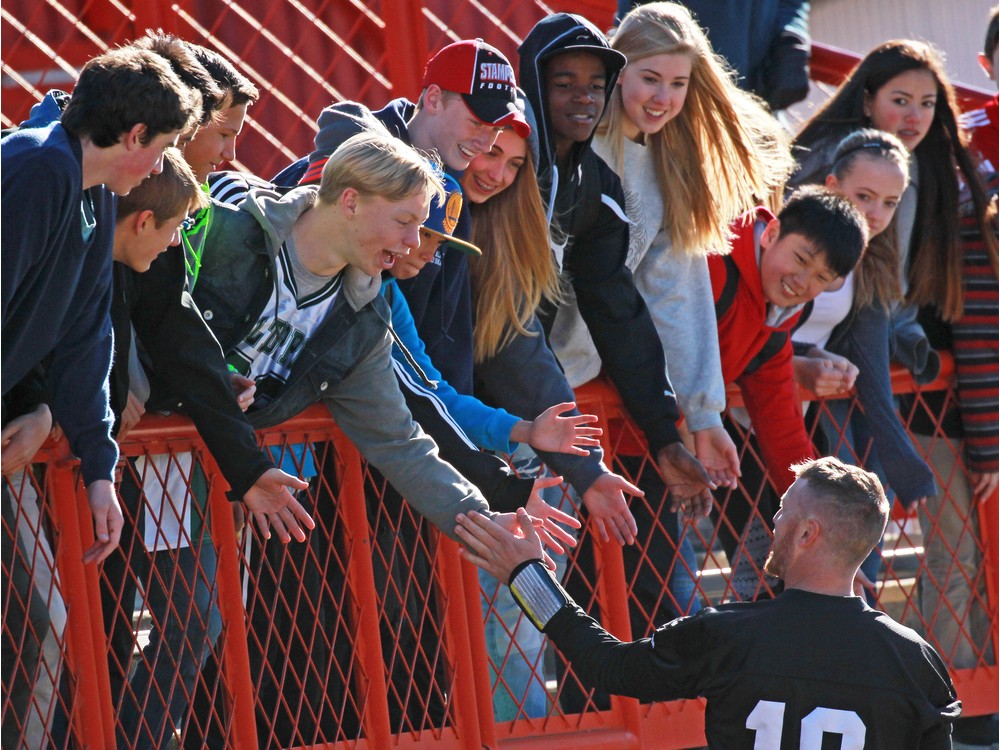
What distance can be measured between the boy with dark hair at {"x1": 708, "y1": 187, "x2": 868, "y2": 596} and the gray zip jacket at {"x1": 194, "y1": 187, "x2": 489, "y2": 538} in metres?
1.23

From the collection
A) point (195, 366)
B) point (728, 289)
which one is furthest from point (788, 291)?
point (195, 366)

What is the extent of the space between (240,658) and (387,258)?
3.79ft

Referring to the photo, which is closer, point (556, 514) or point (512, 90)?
point (556, 514)

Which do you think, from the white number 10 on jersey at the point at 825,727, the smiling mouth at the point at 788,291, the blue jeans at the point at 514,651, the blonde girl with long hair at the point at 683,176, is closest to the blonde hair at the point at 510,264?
the blue jeans at the point at 514,651

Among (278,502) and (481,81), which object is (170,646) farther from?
(481,81)

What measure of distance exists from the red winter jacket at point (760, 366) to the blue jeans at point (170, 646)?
186cm

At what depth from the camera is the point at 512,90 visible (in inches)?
167

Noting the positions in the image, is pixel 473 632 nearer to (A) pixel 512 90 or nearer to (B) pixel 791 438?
(B) pixel 791 438

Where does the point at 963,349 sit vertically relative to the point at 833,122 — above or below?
below

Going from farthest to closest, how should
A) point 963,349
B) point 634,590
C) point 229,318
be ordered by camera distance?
1. point 963,349
2. point 634,590
3. point 229,318

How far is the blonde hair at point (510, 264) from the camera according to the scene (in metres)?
4.29

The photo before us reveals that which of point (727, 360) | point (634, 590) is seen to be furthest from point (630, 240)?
point (634, 590)

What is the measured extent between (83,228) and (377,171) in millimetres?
828

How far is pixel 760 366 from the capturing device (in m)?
4.72
